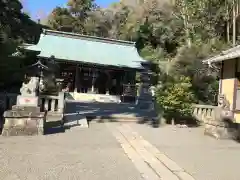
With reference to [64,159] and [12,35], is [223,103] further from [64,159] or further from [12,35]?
[12,35]

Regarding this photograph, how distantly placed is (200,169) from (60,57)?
19.6m

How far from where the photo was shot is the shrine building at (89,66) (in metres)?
25.1

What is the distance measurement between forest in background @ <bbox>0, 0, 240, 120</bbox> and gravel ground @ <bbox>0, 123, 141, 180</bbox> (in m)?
5.75

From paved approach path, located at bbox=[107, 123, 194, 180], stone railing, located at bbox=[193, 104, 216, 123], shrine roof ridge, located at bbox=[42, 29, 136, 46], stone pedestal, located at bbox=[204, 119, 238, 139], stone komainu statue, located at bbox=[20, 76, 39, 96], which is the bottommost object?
paved approach path, located at bbox=[107, 123, 194, 180]

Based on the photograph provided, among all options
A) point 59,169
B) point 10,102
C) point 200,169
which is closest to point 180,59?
point 10,102

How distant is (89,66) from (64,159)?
19.8 meters

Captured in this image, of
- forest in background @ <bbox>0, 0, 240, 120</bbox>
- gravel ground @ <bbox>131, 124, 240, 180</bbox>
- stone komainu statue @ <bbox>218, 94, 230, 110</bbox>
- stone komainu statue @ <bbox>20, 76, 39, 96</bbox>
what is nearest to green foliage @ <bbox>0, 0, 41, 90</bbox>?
forest in background @ <bbox>0, 0, 240, 120</bbox>

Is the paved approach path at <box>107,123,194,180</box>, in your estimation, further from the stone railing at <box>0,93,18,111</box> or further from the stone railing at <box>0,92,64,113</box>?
the stone railing at <box>0,93,18,111</box>

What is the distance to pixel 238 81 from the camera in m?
12.2

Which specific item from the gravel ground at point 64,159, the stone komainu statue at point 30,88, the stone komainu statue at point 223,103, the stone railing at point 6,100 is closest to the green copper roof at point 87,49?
the stone railing at point 6,100

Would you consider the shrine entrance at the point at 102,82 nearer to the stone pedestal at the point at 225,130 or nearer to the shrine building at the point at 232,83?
the shrine building at the point at 232,83

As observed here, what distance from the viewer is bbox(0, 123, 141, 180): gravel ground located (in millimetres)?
5703

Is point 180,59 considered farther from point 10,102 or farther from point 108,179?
point 108,179

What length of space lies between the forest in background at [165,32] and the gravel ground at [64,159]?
5754 millimetres
